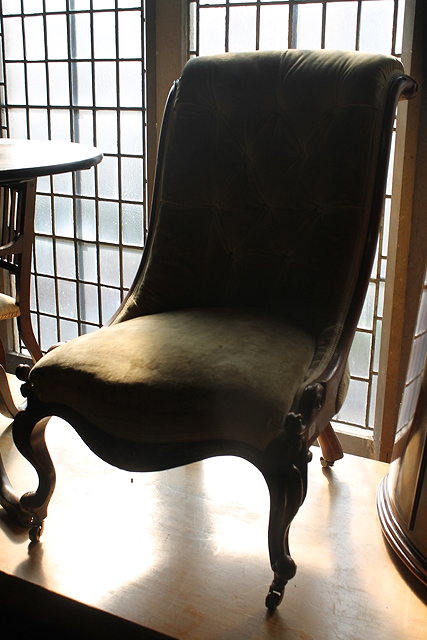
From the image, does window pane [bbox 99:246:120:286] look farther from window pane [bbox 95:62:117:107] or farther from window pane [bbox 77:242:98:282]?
window pane [bbox 95:62:117:107]

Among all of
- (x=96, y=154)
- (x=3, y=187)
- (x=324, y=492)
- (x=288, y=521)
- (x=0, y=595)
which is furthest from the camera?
(x=3, y=187)

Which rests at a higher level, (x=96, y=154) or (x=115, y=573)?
(x=96, y=154)

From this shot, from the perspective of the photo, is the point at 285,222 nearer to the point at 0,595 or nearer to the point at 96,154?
the point at 96,154

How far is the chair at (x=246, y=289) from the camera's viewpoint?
4.65ft

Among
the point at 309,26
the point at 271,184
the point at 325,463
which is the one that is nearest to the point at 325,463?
the point at 325,463

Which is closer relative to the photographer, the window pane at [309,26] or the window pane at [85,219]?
the window pane at [309,26]

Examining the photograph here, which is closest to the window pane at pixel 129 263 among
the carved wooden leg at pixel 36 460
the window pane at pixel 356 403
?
the window pane at pixel 356 403

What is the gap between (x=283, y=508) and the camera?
143cm

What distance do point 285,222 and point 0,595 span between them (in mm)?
1093

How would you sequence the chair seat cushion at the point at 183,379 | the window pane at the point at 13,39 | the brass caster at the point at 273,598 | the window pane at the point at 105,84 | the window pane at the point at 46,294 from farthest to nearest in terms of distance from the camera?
1. the window pane at the point at 46,294
2. the window pane at the point at 13,39
3. the window pane at the point at 105,84
4. the brass caster at the point at 273,598
5. the chair seat cushion at the point at 183,379

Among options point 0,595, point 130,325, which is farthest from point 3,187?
point 0,595

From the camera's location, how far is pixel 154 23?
2.51 meters

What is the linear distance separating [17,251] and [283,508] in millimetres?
1233

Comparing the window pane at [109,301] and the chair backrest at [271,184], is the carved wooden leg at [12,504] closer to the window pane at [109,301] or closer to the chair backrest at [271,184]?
the chair backrest at [271,184]
